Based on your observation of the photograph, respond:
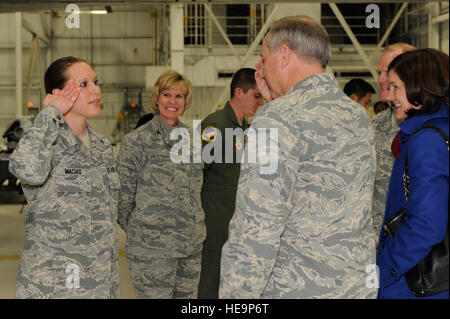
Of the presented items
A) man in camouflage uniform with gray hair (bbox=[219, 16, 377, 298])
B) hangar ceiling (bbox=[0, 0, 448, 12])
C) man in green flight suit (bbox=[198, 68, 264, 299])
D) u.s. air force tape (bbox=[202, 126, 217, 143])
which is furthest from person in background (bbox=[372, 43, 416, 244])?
hangar ceiling (bbox=[0, 0, 448, 12])

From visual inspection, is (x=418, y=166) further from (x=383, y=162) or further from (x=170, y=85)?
(x=170, y=85)

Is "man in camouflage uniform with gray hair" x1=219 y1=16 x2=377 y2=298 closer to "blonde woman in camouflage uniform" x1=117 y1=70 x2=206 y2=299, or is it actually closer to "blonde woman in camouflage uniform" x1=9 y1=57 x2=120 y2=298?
"blonde woman in camouflage uniform" x1=9 y1=57 x2=120 y2=298

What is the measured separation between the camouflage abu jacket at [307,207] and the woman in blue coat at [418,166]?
152 millimetres

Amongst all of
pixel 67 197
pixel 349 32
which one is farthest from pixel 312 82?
pixel 349 32

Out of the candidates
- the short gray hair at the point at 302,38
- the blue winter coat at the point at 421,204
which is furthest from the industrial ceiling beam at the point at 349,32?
the short gray hair at the point at 302,38

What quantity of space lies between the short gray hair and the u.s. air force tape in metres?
1.89

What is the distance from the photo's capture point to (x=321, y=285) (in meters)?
1.59

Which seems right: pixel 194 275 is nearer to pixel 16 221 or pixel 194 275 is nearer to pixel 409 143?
pixel 409 143

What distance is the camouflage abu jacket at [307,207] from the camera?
1.50 m

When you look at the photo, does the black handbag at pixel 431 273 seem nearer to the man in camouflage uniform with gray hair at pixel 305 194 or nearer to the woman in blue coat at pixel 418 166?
the woman in blue coat at pixel 418 166

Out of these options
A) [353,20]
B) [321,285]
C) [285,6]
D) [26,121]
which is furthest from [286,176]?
[353,20]

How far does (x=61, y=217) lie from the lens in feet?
7.13

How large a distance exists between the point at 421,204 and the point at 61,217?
1.45m

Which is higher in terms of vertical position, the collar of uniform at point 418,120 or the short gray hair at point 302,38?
the short gray hair at point 302,38
